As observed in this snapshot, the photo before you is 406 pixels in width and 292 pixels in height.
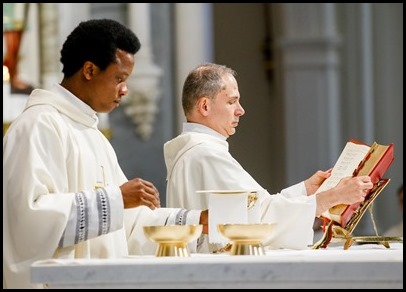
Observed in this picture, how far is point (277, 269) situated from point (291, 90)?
31.8 ft

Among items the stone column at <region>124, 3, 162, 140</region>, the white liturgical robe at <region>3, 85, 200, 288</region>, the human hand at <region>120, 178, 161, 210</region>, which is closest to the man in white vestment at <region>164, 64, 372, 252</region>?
the white liturgical robe at <region>3, 85, 200, 288</region>

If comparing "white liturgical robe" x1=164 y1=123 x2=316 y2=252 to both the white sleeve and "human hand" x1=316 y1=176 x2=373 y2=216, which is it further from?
the white sleeve

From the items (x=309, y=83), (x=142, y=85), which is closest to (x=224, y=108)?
(x=142, y=85)

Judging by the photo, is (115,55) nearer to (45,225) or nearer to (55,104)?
(55,104)

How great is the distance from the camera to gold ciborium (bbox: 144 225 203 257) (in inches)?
219

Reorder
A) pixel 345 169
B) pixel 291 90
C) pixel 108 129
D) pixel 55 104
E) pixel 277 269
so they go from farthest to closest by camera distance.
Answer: pixel 291 90, pixel 108 129, pixel 345 169, pixel 55 104, pixel 277 269

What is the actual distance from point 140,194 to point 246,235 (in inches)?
17.3

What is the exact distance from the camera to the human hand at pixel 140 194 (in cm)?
574

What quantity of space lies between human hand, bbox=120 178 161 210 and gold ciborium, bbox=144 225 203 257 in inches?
7.6

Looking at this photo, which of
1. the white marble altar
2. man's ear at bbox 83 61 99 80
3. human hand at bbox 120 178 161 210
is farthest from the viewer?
man's ear at bbox 83 61 99 80

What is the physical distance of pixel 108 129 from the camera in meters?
12.1

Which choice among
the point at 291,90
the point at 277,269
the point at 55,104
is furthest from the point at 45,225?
the point at 291,90

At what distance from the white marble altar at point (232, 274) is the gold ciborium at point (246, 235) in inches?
13.5

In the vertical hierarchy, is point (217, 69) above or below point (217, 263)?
above
